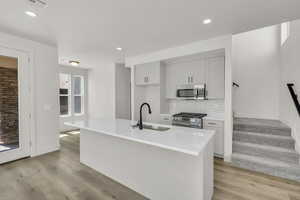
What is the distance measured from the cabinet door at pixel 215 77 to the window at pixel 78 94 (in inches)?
208

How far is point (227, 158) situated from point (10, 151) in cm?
465

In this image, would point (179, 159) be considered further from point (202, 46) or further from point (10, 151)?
point (10, 151)

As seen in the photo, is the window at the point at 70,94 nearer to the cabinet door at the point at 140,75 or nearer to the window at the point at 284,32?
the cabinet door at the point at 140,75

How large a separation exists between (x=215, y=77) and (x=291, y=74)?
156 cm

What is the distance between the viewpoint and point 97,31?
2.80 m

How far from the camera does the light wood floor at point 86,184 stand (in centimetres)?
197

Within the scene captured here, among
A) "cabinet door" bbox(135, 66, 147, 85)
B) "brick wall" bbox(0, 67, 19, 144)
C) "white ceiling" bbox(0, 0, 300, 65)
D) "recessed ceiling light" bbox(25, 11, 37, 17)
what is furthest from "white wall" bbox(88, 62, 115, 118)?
"recessed ceiling light" bbox(25, 11, 37, 17)

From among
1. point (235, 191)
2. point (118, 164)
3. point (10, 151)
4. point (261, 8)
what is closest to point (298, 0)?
point (261, 8)

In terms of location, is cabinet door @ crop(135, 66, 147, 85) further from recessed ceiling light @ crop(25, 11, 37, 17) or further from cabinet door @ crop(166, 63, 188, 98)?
recessed ceiling light @ crop(25, 11, 37, 17)

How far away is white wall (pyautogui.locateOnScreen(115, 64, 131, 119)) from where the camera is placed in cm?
541

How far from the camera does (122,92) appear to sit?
5539mm

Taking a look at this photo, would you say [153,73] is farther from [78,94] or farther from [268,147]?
[78,94]

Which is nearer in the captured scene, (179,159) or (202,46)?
(179,159)

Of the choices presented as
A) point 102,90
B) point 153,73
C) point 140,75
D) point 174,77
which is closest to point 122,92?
point 102,90
